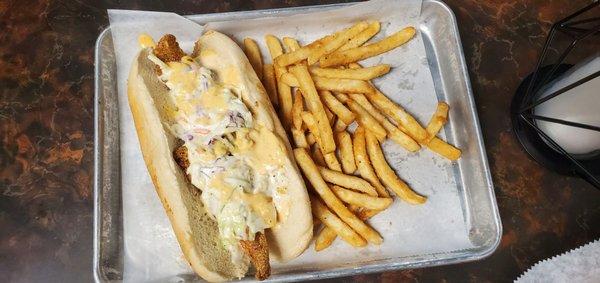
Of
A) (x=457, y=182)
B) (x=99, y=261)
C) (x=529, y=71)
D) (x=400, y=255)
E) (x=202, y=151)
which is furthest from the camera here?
(x=529, y=71)

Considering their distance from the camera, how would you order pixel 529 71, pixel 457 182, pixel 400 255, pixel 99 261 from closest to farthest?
1. pixel 99 261
2. pixel 400 255
3. pixel 457 182
4. pixel 529 71

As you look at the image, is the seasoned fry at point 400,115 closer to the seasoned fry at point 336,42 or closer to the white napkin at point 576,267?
the seasoned fry at point 336,42

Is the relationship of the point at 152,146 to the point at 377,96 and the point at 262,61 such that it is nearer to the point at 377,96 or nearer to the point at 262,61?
the point at 262,61

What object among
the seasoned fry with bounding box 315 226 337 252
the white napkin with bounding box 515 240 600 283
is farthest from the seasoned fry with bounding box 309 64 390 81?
the white napkin with bounding box 515 240 600 283

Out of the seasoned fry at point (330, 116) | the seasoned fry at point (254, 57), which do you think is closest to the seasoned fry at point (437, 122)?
the seasoned fry at point (330, 116)

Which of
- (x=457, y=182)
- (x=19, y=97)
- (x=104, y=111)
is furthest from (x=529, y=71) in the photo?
(x=19, y=97)

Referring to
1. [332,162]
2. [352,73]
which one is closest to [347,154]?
[332,162]

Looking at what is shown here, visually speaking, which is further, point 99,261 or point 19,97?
point 19,97
